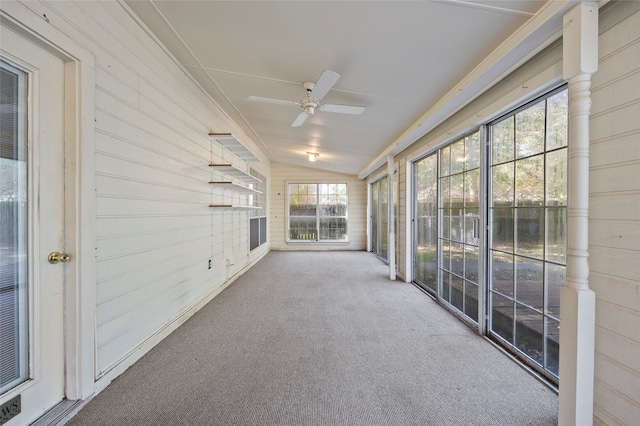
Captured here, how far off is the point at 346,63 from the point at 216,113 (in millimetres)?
2176

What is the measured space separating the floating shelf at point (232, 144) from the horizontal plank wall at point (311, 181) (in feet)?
10.2

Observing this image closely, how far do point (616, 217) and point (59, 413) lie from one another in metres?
3.06

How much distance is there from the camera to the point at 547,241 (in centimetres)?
179

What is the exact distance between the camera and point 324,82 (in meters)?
2.16

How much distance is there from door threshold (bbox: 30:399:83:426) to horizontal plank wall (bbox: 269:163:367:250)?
6.27 m

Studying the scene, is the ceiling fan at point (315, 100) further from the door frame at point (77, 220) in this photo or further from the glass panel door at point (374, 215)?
the glass panel door at point (374, 215)

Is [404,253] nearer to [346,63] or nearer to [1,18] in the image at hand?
[346,63]

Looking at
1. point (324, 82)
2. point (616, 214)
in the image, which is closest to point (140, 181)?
point (324, 82)

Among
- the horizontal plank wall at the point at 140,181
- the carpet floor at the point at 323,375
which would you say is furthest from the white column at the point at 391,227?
the horizontal plank wall at the point at 140,181

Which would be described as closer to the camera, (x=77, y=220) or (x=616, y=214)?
(x=616, y=214)

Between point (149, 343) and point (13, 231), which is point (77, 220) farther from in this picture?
point (149, 343)

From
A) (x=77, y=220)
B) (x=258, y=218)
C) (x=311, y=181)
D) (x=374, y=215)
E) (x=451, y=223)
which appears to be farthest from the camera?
(x=311, y=181)

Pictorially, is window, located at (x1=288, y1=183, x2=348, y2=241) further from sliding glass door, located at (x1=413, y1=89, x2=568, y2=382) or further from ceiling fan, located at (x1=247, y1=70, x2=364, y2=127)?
ceiling fan, located at (x1=247, y1=70, x2=364, y2=127)

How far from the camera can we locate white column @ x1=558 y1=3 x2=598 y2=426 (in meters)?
1.28
